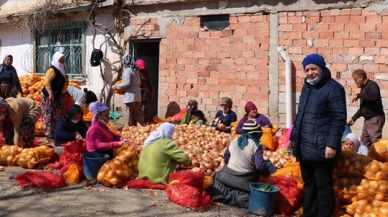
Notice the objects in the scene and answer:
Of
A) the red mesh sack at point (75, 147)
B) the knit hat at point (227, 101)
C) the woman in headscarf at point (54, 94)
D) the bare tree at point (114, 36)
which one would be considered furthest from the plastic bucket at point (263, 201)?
the bare tree at point (114, 36)

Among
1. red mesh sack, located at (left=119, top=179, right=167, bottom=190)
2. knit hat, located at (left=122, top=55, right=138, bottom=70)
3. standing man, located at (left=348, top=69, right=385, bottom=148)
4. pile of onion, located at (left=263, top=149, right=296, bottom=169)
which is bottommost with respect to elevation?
red mesh sack, located at (left=119, top=179, right=167, bottom=190)

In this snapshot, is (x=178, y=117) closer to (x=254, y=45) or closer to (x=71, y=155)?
(x=254, y=45)

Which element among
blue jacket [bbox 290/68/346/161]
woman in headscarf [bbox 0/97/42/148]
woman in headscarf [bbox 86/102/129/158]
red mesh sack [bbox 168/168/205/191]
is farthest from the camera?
woman in headscarf [bbox 0/97/42/148]

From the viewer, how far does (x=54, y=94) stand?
827 cm

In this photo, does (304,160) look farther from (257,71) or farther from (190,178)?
(257,71)

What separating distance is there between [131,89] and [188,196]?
5.25m

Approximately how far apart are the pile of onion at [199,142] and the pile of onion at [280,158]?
77cm

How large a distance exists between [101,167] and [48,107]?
3.17 meters

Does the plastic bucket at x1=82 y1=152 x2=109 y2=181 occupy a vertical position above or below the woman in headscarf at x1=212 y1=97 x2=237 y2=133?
below

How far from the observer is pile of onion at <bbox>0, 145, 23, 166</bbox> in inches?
257

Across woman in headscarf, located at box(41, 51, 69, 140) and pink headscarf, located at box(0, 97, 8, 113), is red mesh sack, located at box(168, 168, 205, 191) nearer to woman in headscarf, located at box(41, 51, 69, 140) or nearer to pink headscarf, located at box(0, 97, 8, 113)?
pink headscarf, located at box(0, 97, 8, 113)

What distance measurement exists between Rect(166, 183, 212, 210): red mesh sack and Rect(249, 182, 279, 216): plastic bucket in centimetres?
53

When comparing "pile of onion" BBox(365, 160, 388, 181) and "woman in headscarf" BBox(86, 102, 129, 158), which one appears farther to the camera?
"woman in headscarf" BBox(86, 102, 129, 158)

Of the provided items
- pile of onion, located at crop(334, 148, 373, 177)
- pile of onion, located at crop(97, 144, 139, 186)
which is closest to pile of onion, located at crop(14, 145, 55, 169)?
pile of onion, located at crop(97, 144, 139, 186)
